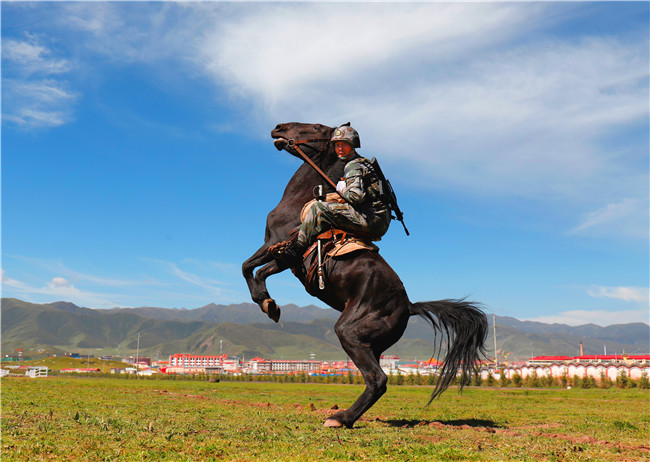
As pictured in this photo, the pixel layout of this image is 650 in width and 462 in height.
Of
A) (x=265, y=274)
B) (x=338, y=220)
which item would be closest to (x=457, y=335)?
(x=338, y=220)

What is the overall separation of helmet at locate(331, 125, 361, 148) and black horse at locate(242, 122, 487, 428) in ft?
1.51

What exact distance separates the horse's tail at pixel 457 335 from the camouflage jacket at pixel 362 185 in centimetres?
158

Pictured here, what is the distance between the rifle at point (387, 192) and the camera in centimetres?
737

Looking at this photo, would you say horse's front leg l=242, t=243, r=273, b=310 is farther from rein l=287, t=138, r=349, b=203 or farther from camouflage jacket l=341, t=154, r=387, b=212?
camouflage jacket l=341, t=154, r=387, b=212

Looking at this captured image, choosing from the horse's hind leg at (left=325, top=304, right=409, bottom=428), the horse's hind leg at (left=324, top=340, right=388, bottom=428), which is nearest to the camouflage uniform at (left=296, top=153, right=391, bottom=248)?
the horse's hind leg at (left=325, top=304, right=409, bottom=428)

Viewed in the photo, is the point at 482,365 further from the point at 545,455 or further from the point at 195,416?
the point at 195,416

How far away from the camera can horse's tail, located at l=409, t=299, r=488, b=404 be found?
717 cm

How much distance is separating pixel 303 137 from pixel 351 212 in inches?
77.7

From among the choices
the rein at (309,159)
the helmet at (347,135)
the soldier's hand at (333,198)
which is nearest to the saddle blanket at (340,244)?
the soldier's hand at (333,198)

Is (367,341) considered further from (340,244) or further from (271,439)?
(271,439)

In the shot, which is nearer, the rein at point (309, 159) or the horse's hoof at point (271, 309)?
the horse's hoof at point (271, 309)

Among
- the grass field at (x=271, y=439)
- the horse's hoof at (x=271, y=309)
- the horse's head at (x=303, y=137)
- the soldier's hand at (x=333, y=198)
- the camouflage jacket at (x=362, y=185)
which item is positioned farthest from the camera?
the horse's head at (x=303, y=137)

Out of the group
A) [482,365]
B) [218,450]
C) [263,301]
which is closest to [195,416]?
[263,301]

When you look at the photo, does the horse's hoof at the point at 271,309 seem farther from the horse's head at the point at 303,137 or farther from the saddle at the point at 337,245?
the horse's head at the point at 303,137
